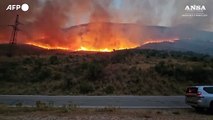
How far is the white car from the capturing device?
883 inches

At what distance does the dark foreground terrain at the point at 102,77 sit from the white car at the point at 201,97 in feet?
58.5

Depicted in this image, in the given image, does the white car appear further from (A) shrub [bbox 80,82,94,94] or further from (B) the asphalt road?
(A) shrub [bbox 80,82,94,94]

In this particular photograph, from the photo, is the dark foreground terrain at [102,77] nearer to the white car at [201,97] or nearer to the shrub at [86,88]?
the shrub at [86,88]

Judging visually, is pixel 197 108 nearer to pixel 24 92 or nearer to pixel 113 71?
pixel 24 92

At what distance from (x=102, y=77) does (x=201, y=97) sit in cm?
2506

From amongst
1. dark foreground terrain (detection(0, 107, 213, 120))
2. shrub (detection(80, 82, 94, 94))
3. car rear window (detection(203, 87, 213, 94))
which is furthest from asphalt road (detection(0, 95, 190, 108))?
shrub (detection(80, 82, 94, 94))

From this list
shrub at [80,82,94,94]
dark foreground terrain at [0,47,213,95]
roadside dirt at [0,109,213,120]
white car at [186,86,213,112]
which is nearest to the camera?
roadside dirt at [0,109,213,120]

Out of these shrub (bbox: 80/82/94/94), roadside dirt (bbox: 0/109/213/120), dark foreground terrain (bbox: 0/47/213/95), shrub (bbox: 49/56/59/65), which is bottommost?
roadside dirt (bbox: 0/109/213/120)

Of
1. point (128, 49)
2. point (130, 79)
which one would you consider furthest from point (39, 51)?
point (130, 79)

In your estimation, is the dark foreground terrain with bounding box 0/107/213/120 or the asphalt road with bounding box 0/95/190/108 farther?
the asphalt road with bounding box 0/95/190/108

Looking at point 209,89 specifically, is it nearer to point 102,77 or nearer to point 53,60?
point 102,77

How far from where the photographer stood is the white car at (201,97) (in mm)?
22422

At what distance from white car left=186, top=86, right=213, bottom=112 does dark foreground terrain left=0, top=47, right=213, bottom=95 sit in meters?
17.8

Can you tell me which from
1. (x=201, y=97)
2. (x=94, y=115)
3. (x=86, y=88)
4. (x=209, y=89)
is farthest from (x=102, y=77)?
(x=94, y=115)
